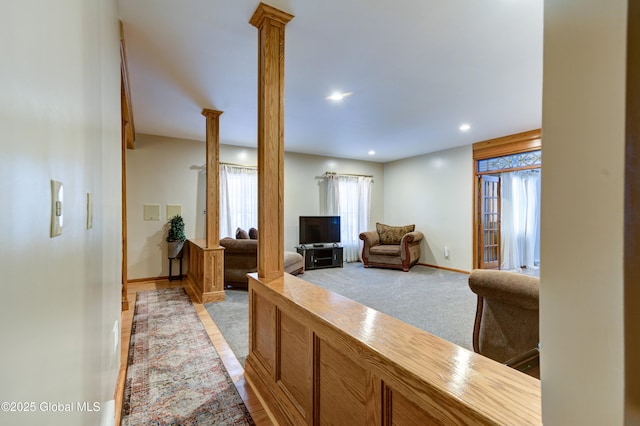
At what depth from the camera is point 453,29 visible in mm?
2188

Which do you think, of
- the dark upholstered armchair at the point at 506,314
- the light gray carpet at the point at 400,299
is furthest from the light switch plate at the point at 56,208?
the dark upholstered armchair at the point at 506,314

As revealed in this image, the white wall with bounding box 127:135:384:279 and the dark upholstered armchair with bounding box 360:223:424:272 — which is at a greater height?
the white wall with bounding box 127:135:384:279

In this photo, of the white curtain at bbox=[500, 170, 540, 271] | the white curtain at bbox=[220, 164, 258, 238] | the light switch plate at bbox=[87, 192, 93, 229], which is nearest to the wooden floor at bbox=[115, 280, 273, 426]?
the light switch plate at bbox=[87, 192, 93, 229]

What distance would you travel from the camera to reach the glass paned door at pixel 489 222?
5.72 metres

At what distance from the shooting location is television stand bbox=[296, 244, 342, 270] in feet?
20.0

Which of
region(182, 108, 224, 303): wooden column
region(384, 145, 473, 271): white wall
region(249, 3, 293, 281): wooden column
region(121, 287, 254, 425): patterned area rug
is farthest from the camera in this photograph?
region(384, 145, 473, 271): white wall

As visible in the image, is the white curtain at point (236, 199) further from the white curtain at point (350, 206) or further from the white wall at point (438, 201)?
the white wall at point (438, 201)

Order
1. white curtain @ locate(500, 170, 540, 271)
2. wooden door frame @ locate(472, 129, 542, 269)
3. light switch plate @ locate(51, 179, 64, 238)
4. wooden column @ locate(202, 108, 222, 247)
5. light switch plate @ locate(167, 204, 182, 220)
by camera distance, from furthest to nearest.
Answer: white curtain @ locate(500, 170, 540, 271) → light switch plate @ locate(167, 204, 182, 220) → wooden door frame @ locate(472, 129, 542, 269) → wooden column @ locate(202, 108, 222, 247) → light switch plate @ locate(51, 179, 64, 238)

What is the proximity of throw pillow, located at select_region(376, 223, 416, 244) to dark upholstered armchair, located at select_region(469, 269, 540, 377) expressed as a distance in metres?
4.37

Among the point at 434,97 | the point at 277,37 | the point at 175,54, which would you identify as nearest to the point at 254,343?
the point at 277,37

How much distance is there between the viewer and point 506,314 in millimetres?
1992

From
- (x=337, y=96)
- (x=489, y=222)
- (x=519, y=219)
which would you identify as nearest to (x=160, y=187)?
(x=337, y=96)

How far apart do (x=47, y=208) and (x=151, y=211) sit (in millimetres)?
5119

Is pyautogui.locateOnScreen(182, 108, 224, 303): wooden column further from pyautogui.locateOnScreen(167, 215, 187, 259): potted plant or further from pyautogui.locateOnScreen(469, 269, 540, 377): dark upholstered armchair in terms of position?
pyautogui.locateOnScreen(469, 269, 540, 377): dark upholstered armchair
